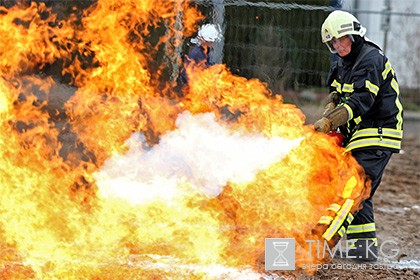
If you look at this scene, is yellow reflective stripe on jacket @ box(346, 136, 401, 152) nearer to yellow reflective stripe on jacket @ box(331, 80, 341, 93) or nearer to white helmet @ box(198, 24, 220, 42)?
yellow reflective stripe on jacket @ box(331, 80, 341, 93)

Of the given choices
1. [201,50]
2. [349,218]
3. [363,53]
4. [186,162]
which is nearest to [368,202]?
[349,218]

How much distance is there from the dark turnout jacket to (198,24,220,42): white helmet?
1.59m

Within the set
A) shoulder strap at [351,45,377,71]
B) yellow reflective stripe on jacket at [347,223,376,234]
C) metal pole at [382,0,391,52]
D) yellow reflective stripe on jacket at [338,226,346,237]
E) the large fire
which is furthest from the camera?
metal pole at [382,0,391,52]

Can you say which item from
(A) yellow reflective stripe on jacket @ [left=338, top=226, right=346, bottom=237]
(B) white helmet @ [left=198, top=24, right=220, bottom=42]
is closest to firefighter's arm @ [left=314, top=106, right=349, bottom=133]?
(A) yellow reflective stripe on jacket @ [left=338, top=226, right=346, bottom=237]

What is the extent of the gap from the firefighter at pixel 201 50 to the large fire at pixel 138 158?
145mm

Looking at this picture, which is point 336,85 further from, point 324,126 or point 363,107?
point 324,126

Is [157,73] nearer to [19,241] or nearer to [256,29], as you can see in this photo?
[256,29]

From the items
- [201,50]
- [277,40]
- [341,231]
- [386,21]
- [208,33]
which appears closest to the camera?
[341,231]

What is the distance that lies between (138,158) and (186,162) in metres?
0.47

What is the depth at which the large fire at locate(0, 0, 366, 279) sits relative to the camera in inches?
199

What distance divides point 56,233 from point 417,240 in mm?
3380

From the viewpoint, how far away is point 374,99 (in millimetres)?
5309

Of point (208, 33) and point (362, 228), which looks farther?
point (208, 33)

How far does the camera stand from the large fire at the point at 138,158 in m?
5.06
